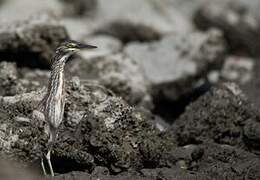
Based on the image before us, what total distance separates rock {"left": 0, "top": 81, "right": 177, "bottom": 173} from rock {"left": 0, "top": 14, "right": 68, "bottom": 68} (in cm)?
314

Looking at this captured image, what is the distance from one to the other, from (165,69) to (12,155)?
26.6 ft

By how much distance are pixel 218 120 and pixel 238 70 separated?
27.2ft

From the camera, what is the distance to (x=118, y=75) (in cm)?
1688

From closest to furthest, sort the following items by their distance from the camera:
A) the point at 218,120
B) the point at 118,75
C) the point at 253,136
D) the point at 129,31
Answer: the point at 253,136 → the point at 218,120 → the point at 118,75 → the point at 129,31

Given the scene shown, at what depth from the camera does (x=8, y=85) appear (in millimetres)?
14547

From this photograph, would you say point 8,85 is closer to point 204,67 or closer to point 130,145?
point 130,145

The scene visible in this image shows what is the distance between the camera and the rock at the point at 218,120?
13891mm

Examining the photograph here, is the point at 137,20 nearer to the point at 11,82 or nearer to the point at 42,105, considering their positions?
the point at 11,82

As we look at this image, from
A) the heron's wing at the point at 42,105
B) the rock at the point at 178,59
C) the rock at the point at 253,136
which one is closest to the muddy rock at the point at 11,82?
the heron's wing at the point at 42,105

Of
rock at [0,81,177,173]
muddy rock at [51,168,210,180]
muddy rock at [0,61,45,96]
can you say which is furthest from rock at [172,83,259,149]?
muddy rock at [0,61,45,96]

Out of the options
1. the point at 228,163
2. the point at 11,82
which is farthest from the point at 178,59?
the point at 228,163

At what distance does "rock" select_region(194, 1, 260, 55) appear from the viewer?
2366cm

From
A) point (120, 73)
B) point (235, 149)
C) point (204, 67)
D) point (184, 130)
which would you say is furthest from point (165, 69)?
point (235, 149)

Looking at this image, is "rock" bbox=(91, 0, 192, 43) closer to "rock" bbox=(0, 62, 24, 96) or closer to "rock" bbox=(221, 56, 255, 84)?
"rock" bbox=(221, 56, 255, 84)
